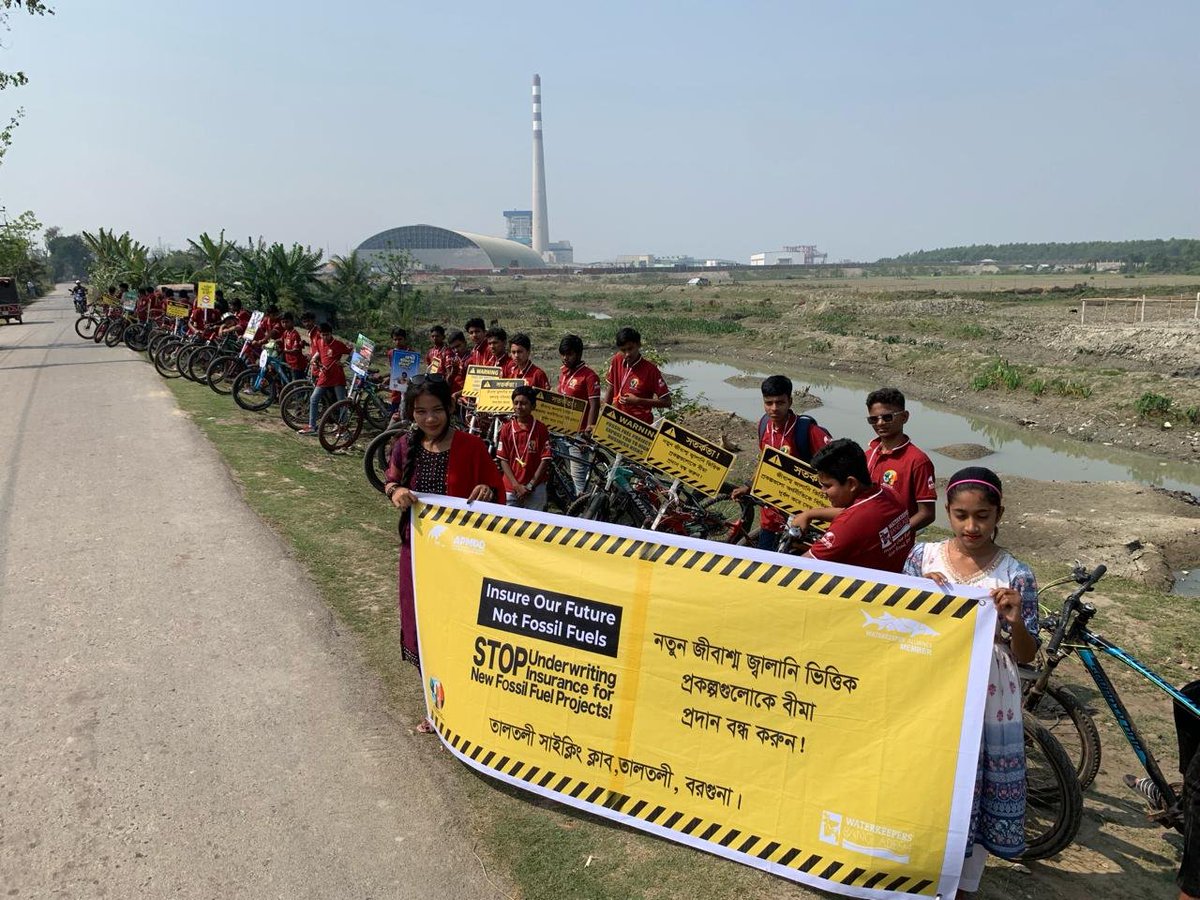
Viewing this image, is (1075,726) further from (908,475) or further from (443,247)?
(443,247)

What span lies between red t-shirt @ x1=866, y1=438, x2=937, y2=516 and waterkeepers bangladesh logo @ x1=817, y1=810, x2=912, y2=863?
2.36 metres

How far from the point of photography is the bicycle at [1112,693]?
3592 mm

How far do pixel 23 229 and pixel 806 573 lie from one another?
42287 millimetres

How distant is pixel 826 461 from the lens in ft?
13.6

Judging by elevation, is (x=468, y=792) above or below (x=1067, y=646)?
below

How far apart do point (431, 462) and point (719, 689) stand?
2.09m

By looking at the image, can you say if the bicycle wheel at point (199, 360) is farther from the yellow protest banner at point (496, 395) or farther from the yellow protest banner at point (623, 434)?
the yellow protest banner at point (623, 434)

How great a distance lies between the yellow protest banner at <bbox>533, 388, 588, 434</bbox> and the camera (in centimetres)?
829

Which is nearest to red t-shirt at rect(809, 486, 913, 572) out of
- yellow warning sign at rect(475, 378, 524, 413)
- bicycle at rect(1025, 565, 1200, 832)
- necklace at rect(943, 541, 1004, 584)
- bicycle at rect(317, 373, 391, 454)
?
necklace at rect(943, 541, 1004, 584)

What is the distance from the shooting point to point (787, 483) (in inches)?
236

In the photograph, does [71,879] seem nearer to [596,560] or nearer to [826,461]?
[596,560]

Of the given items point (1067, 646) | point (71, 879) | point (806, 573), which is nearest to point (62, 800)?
point (71, 879)

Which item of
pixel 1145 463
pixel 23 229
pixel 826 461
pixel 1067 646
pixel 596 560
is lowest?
pixel 1145 463

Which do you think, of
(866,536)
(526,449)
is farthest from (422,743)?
(526,449)
